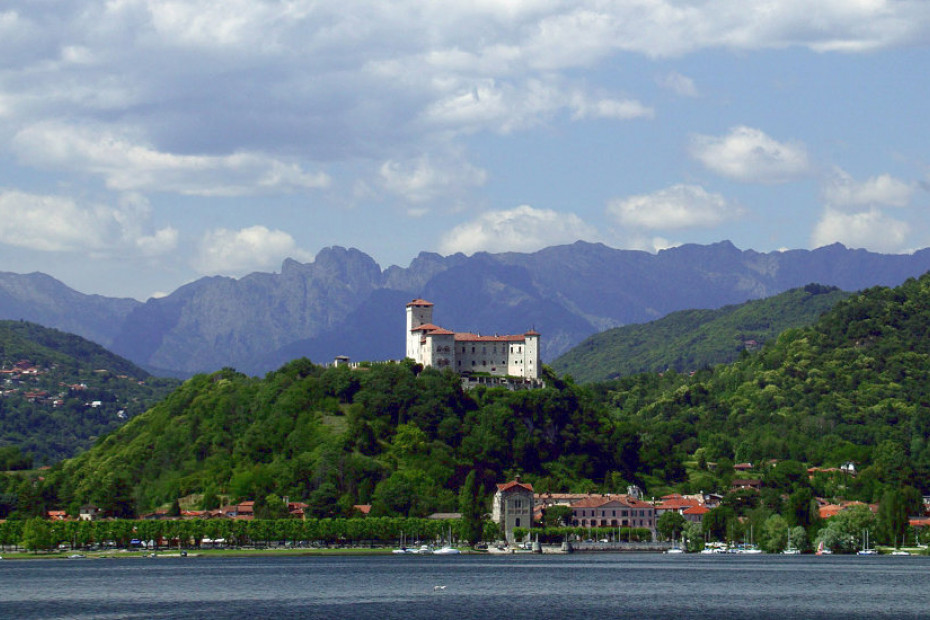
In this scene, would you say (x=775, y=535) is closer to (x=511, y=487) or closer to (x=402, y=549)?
(x=511, y=487)

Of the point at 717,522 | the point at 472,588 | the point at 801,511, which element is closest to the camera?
the point at 472,588

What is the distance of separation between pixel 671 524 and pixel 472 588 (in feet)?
262

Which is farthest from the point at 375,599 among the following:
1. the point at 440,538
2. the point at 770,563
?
the point at 440,538

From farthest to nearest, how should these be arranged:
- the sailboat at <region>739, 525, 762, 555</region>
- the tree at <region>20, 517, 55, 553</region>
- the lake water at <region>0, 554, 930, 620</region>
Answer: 1. the sailboat at <region>739, 525, 762, 555</region>
2. the tree at <region>20, 517, 55, 553</region>
3. the lake water at <region>0, 554, 930, 620</region>

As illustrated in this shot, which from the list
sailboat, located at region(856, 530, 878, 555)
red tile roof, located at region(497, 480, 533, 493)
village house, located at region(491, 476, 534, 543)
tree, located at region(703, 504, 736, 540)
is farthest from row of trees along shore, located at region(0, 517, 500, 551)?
sailboat, located at region(856, 530, 878, 555)

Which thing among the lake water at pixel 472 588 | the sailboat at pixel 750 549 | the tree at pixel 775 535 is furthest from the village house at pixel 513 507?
the tree at pixel 775 535

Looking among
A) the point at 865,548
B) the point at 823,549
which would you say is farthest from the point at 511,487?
the point at 865,548

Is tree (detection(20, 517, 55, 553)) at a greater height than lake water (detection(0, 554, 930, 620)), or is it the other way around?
tree (detection(20, 517, 55, 553))

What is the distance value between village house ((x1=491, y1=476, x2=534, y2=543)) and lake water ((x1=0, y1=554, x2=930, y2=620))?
785 inches

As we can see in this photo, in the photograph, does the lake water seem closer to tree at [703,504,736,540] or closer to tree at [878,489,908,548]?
tree at [878,489,908,548]

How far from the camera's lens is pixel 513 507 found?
19362 centimetres

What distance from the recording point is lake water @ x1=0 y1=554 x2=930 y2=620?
102 m

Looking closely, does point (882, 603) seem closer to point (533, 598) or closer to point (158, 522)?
point (533, 598)

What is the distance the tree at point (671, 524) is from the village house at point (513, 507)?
58.5 ft
